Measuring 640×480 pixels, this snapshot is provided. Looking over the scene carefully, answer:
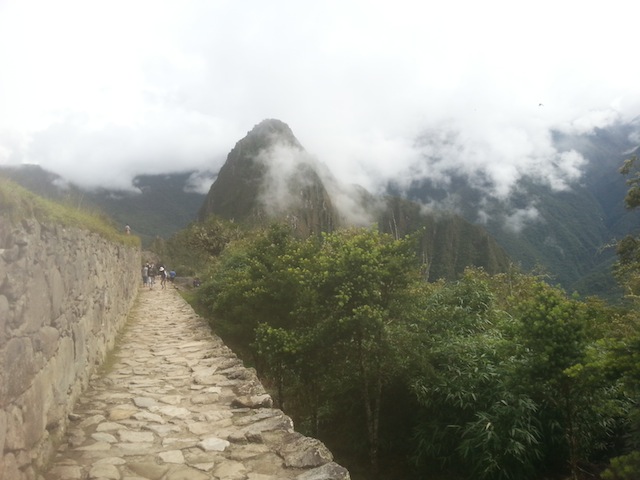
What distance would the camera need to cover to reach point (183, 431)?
4215mm

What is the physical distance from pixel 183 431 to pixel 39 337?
5.15ft

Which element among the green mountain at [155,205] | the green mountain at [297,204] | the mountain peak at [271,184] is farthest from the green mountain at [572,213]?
the green mountain at [155,205]

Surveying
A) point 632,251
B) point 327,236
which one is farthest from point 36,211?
point 632,251

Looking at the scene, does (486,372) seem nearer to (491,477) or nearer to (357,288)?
(491,477)

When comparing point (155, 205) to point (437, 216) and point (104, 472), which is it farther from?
point (104, 472)

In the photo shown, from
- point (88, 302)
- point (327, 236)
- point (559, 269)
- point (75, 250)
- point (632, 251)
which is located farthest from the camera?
point (559, 269)

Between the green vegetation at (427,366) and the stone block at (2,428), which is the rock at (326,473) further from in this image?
the green vegetation at (427,366)

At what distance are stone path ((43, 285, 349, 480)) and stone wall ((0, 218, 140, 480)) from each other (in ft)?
0.94

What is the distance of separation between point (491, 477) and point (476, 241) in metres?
114

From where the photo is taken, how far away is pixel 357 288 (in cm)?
684

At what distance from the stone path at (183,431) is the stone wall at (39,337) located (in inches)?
11.3

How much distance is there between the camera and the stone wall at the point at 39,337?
2766 millimetres

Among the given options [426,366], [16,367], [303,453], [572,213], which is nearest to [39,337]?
[16,367]

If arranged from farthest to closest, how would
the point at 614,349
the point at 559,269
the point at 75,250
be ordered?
the point at 559,269
the point at 75,250
the point at 614,349
